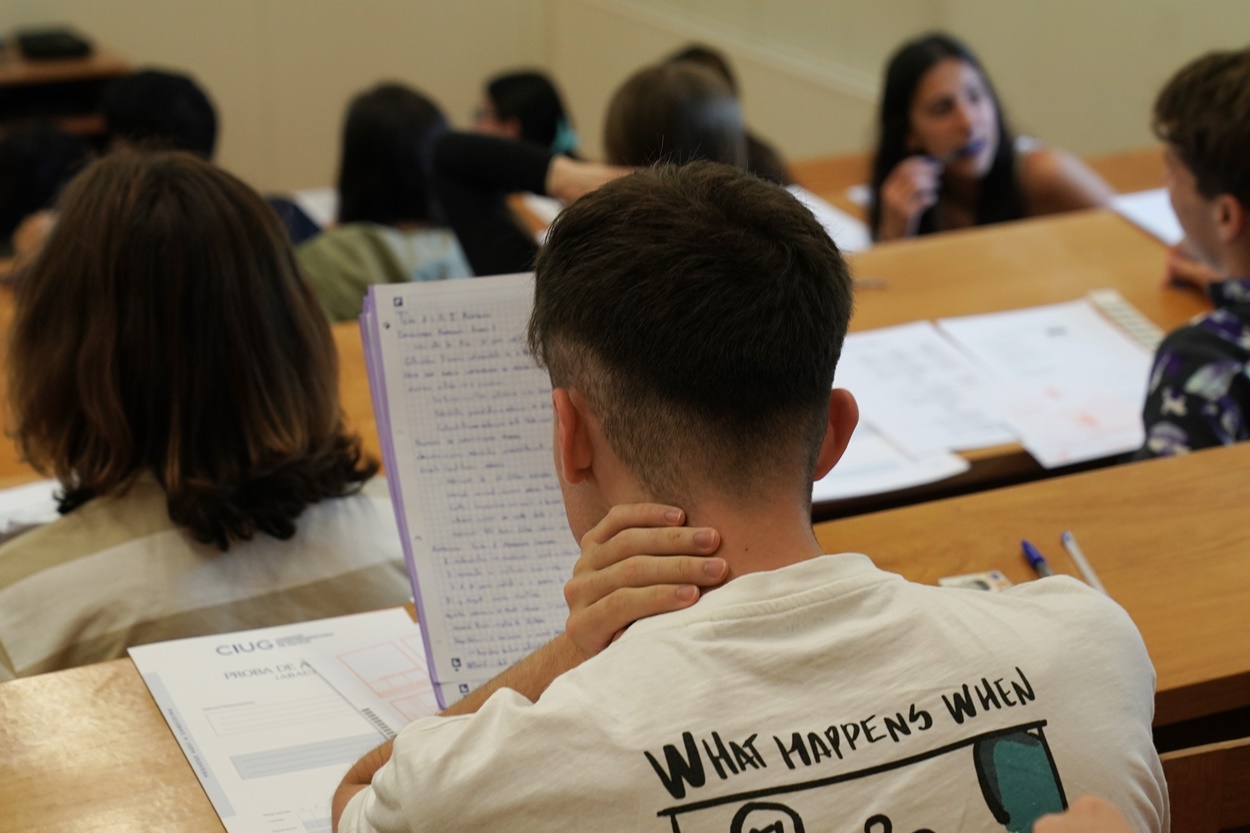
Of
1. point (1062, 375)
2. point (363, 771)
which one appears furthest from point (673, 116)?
point (363, 771)

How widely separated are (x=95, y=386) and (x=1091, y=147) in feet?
10.7

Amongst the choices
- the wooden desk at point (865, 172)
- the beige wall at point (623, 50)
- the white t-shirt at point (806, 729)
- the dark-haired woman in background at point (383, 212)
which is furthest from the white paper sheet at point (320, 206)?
the white t-shirt at point (806, 729)

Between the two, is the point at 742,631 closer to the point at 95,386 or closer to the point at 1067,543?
the point at 1067,543

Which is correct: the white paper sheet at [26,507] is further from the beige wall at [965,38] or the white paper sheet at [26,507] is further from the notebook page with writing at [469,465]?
the beige wall at [965,38]

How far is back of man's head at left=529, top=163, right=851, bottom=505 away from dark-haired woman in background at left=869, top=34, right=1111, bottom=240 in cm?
217

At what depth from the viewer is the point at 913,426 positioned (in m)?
1.97

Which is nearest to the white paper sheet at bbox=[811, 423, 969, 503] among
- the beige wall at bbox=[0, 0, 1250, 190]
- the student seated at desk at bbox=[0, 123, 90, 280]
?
the beige wall at bbox=[0, 0, 1250, 190]

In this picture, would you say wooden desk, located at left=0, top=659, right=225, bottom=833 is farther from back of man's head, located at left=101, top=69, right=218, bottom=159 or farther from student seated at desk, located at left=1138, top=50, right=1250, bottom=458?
back of man's head, located at left=101, top=69, right=218, bottom=159

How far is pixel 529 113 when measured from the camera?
3.68 metres

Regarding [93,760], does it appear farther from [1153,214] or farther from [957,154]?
[957,154]

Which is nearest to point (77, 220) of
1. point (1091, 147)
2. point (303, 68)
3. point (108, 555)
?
point (108, 555)

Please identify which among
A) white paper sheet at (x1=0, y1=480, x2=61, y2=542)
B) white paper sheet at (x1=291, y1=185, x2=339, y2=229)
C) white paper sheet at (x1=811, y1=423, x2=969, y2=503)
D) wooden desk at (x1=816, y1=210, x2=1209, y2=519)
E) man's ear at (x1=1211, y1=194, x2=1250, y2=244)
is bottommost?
white paper sheet at (x1=291, y1=185, x2=339, y2=229)

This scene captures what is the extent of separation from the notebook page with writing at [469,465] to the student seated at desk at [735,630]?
0.27 m

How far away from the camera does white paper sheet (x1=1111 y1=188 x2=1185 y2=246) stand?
2.61 m
